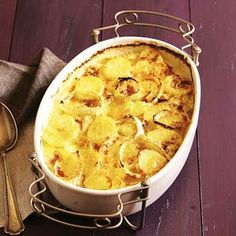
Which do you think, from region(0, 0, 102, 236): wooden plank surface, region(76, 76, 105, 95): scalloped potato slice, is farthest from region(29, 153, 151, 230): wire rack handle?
region(0, 0, 102, 236): wooden plank surface

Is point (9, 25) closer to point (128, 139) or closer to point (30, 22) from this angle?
point (30, 22)

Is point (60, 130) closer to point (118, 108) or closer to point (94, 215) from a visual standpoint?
point (118, 108)

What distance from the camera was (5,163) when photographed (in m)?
1.09

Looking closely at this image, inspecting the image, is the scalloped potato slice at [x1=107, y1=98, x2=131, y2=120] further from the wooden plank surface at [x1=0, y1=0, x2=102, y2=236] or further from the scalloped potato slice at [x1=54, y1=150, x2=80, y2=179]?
the wooden plank surface at [x1=0, y1=0, x2=102, y2=236]

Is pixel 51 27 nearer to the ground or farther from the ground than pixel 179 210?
farther from the ground

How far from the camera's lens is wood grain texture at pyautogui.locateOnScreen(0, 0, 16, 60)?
4.41 ft

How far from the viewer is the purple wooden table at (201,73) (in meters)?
1.04

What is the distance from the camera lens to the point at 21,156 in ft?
3.67

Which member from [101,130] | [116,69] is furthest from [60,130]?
[116,69]

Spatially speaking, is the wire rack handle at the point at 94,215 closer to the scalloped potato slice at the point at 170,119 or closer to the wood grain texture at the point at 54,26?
the scalloped potato slice at the point at 170,119

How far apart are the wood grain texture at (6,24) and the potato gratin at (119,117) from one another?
→ 29cm

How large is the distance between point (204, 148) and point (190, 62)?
0.18 meters

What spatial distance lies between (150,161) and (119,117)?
13cm

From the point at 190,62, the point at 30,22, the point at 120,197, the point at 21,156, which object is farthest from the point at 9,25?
the point at 120,197
